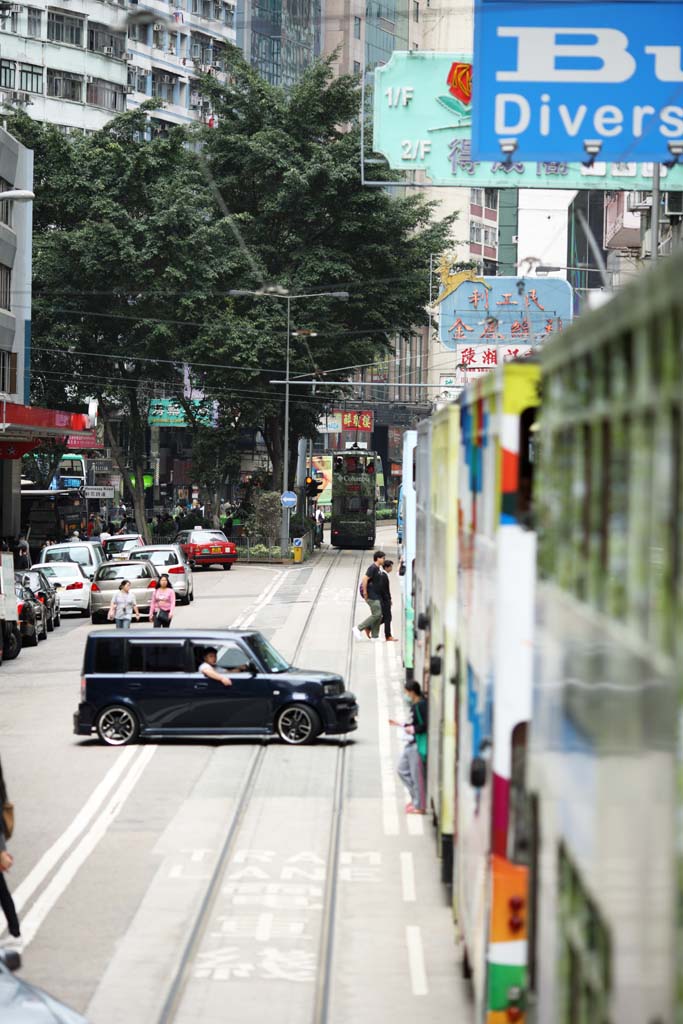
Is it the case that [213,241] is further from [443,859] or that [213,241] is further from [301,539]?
[443,859]

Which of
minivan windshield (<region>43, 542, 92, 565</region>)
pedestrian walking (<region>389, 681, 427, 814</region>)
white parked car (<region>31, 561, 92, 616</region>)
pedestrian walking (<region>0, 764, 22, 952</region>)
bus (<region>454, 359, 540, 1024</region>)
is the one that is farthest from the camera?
minivan windshield (<region>43, 542, 92, 565</region>)

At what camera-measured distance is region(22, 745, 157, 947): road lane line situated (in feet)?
40.6

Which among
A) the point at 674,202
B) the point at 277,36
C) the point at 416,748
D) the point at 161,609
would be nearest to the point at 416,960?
the point at 416,748

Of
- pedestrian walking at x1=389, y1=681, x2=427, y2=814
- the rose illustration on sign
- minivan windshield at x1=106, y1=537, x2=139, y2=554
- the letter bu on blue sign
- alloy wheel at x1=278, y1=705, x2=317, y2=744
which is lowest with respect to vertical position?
alloy wheel at x1=278, y1=705, x2=317, y2=744

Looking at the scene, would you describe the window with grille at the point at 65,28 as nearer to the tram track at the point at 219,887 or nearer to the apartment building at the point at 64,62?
the apartment building at the point at 64,62

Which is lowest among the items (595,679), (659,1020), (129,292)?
(659,1020)

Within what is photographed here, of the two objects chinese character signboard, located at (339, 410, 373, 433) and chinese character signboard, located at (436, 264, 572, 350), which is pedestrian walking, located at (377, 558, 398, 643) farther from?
chinese character signboard, located at (339, 410, 373, 433)

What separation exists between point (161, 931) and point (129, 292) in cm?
5004

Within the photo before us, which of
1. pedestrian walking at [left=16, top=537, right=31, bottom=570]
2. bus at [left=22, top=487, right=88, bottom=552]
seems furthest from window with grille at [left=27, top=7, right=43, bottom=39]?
pedestrian walking at [left=16, top=537, right=31, bottom=570]

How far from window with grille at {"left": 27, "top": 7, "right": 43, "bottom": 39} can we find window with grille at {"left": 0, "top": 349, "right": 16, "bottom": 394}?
2864 cm

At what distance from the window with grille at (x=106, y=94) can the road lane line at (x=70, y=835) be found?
2583 inches

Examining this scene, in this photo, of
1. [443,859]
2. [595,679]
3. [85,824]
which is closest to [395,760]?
[85,824]

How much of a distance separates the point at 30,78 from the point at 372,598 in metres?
54.3

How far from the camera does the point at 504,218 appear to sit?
224 feet
